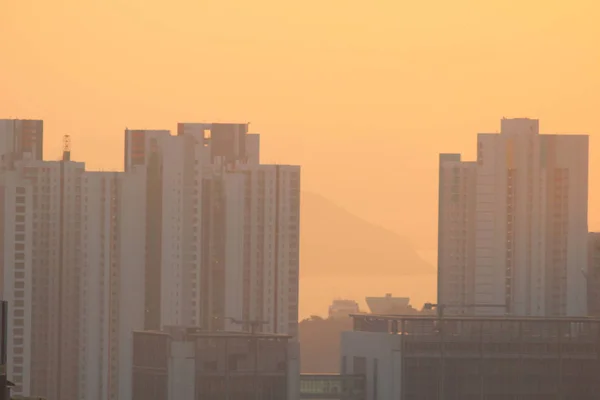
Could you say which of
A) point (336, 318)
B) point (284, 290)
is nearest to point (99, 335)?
point (284, 290)

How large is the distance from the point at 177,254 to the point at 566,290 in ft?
25.4

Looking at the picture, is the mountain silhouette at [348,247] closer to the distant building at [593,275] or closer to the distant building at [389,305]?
the distant building at [389,305]

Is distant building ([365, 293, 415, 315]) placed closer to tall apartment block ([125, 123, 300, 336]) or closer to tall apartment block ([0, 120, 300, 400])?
tall apartment block ([125, 123, 300, 336])

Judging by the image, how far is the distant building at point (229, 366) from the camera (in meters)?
24.4

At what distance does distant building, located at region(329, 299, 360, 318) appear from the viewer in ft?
230

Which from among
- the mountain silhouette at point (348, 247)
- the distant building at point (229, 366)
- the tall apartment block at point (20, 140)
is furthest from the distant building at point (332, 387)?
the mountain silhouette at point (348, 247)

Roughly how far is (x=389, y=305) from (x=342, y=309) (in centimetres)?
872

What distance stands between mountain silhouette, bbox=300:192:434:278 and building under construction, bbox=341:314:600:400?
314ft

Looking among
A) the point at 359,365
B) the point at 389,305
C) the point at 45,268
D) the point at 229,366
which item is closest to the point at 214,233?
the point at 45,268

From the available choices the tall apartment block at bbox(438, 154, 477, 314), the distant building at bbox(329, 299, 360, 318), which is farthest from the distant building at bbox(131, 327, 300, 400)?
the distant building at bbox(329, 299, 360, 318)

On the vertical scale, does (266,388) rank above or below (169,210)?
below

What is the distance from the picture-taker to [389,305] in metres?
65.6

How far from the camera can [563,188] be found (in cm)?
3662

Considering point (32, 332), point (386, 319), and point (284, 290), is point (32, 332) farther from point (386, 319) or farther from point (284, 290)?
point (386, 319)
